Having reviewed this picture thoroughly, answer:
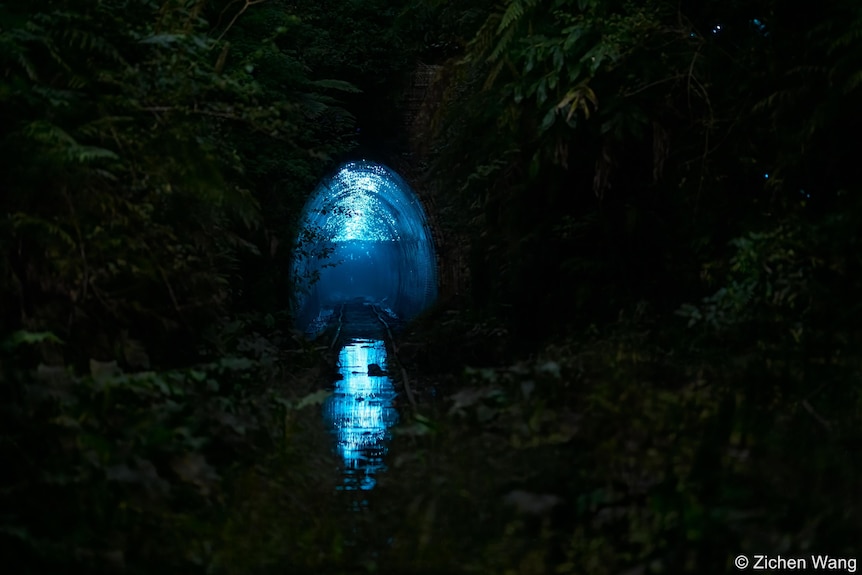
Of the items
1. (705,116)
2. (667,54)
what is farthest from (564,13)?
(705,116)

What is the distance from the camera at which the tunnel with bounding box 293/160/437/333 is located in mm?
24980

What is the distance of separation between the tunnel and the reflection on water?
4160mm

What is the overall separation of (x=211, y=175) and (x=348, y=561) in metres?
3.30

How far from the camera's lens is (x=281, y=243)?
64.0ft

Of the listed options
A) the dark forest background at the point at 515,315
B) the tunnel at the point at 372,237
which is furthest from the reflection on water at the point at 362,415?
the tunnel at the point at 372,237

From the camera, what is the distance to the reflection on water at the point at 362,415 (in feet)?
27.9

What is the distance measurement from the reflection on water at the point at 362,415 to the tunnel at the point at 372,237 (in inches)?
164

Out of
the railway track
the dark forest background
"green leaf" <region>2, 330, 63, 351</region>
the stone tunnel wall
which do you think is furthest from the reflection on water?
the stone tunnel wall

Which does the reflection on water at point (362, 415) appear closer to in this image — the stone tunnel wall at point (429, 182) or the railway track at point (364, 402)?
the railway track at point (364, 402)

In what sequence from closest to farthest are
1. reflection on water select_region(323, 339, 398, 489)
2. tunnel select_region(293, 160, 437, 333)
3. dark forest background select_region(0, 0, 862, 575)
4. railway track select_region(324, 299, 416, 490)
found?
dark forest background select_region(0, 0, 862, 575) → reflection on water select_region(323, 339, 398, 489) → railway track select_region(324, 299, 416, 490) → tunnel select_region(293, 160, 437, 333)

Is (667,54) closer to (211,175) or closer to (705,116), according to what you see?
(705,116)

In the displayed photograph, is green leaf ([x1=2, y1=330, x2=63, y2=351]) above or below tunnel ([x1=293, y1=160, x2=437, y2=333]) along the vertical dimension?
below

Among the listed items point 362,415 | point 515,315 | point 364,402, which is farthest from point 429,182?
point 362,415

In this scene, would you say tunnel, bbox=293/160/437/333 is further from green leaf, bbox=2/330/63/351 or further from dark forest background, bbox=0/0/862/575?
green leaf, bbox=2/330/63/351
